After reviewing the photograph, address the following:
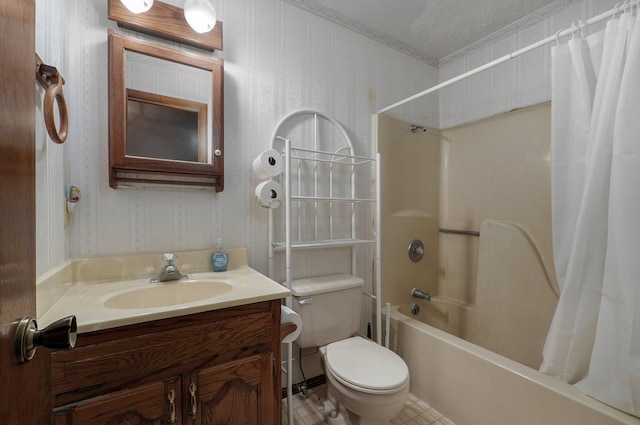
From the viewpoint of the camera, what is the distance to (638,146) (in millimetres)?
957

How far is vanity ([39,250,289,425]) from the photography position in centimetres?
77

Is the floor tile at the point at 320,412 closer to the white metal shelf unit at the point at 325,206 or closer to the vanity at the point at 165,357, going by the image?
the vanity at the point at 165,357

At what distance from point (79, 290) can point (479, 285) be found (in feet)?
7.17

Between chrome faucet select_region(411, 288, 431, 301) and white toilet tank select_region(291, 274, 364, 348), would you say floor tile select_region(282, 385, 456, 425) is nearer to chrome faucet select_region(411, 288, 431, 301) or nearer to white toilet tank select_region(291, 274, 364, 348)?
white toilet tank select_region(291, 274, 364, 348)

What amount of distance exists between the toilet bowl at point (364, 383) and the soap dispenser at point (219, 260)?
2.24 ft

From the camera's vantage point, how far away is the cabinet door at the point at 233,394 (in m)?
0.92

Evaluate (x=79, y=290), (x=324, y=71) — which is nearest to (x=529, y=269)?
(x=324, y=71)

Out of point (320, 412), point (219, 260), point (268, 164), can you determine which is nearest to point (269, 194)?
point (268, 164)

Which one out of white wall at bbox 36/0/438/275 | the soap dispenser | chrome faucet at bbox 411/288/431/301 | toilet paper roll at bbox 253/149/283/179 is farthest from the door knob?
chrome faucet at bbox 411/288/431/301

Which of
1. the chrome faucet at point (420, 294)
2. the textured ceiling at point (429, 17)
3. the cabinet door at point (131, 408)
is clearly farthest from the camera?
the chrome faucet at point (420, 294)

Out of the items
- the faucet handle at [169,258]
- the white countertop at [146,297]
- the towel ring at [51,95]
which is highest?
the towel ring at [51,95]

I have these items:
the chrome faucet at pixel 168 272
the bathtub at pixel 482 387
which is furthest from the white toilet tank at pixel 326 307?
the chrome faucet at pixel 168 272

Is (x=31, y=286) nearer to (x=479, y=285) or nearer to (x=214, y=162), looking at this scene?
(x=214, y=162)

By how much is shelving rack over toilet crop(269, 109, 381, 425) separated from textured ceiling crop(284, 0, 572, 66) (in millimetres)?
704
